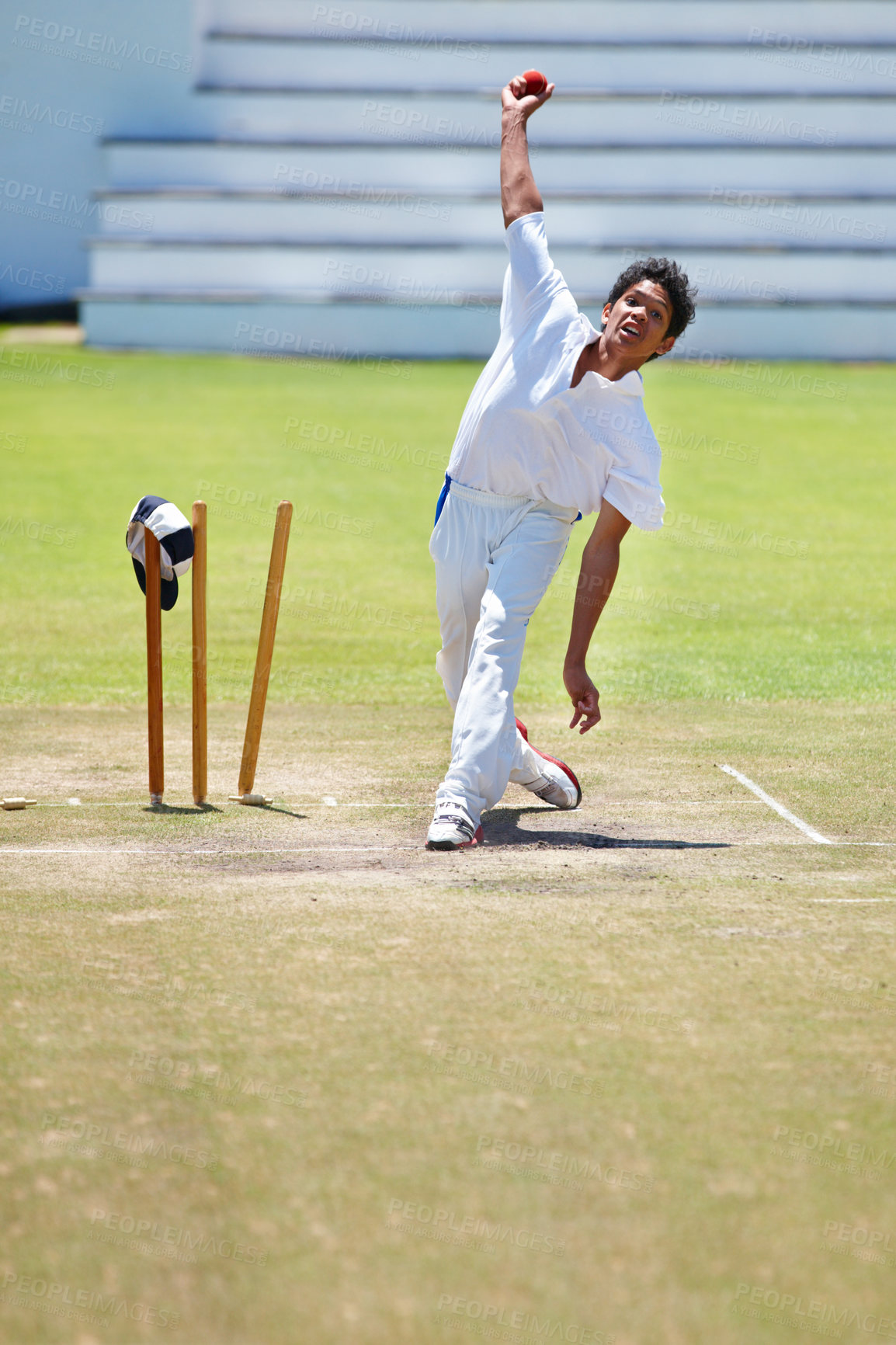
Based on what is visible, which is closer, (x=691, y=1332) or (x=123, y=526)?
(x=691, y=1332)

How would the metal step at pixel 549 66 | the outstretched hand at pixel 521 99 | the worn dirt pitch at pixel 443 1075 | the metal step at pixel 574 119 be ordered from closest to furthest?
1. the worn dirt pitch at pixel 443 1075
2. the outstretched hand at pixel 521 99
3. the metal step at pixel 574 119
4. the metal step at pixel 549 66

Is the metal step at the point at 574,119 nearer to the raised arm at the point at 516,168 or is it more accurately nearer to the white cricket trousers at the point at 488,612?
the raised arm at the point at 516,168

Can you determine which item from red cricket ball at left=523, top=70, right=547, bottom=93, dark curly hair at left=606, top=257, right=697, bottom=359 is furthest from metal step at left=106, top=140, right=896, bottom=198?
dark curly hair at left=606, top=257, right=697, bottom=359

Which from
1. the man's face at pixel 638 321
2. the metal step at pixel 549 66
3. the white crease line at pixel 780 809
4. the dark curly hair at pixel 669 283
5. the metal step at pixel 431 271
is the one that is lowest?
the white crease line at pixel 780 809

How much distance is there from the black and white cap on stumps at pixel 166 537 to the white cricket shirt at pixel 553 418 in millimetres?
1030

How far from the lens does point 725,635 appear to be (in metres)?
9.84

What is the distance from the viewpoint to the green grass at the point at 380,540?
867 centimetres

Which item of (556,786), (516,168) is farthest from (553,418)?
(556,786)

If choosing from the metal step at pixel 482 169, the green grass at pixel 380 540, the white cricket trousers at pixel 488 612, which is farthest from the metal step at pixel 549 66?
the white cricket trousers at pixel 488 612

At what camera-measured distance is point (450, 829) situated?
15.1 ft

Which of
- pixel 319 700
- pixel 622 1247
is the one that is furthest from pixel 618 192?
pixel 622 1247

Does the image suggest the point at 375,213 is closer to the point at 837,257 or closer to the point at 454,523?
the point at 837,257

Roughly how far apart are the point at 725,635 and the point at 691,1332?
A: 7755mm

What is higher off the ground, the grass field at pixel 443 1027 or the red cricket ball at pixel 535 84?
the red cricket ball at pixel 535 84
